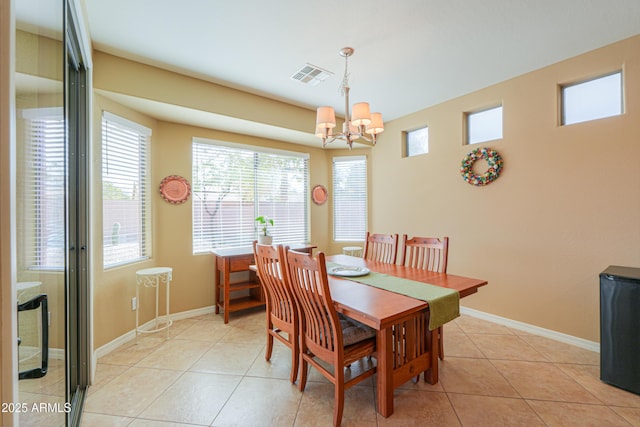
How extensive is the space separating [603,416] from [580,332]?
1097 millimetres

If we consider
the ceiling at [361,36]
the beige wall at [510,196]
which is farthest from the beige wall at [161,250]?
the ceiling at [361,36]

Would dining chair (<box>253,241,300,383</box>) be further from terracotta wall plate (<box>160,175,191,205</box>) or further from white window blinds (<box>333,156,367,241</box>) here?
white window blinds (<box>333,156,367,241</box>)

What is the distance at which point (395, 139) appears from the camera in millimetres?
4188

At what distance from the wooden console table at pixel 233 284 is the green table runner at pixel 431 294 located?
1660mm

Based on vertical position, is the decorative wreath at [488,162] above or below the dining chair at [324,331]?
above

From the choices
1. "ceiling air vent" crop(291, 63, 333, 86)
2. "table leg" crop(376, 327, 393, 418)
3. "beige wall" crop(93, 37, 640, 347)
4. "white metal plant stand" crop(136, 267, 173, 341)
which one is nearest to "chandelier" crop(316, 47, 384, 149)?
"ceiling air vent" crop(291, 63, 333, 86)

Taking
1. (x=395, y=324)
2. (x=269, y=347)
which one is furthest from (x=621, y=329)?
(x=269, y=347)

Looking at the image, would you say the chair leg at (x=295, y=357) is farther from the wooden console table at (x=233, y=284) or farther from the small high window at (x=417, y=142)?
the small high window at (x=417, y=142)

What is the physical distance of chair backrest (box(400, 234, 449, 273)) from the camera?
7.73 ft

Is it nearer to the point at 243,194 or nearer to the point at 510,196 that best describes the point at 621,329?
the point at 510,196

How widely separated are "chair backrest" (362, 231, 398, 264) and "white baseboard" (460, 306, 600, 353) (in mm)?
1494

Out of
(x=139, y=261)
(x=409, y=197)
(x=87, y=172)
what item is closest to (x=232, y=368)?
(x=139, y=261)

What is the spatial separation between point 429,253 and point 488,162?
1.49m

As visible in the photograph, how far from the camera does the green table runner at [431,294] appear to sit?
165 centimetres
